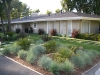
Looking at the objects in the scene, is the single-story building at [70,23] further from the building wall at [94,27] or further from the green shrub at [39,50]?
the green shrub at [39,50]

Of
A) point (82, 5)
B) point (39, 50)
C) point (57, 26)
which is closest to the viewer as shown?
point (39, 50)

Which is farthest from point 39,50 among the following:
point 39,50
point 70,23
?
point 70,23

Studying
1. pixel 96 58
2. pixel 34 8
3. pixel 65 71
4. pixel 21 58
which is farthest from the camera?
pixel 34 8

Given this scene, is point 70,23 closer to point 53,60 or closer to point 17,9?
point 53,60

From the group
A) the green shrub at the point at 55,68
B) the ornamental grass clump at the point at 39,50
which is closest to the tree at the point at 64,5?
the ornamental grass clump at the point at 39,50

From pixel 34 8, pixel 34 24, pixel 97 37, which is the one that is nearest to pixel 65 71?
pixel 97 37

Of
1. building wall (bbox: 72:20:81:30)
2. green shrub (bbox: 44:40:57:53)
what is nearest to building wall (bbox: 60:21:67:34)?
building wall (bbox: 72:20:81:30)

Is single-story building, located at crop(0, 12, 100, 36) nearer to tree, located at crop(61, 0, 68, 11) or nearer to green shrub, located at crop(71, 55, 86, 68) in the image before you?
green shrub, located at crop(71, 55, 86, 68)

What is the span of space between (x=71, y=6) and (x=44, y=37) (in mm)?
26561

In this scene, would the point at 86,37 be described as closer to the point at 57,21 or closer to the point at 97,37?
the point at 97,37

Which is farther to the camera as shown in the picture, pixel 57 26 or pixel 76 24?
pixel 57 26

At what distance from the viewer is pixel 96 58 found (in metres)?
8.21

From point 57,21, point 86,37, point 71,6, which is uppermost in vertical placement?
point 71,6

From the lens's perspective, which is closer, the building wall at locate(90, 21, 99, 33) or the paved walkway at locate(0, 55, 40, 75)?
the paved walkway at locate(0, 55, 40, 75)
